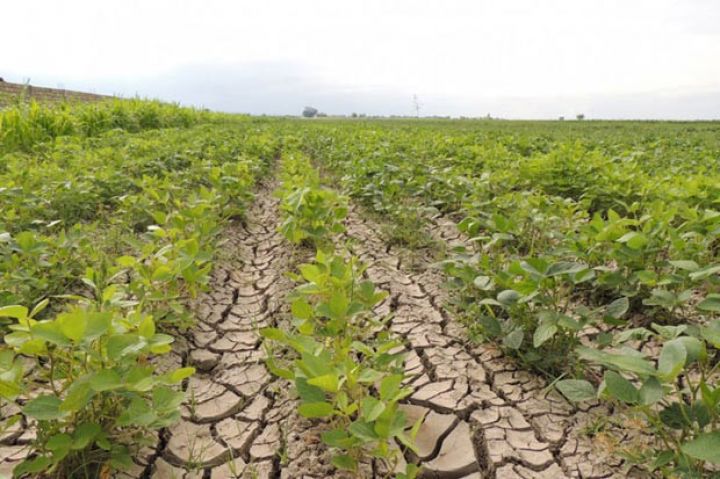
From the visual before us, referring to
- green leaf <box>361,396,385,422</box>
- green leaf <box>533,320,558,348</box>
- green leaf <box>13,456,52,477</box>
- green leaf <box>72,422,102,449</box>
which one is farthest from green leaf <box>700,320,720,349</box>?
green leaf <box>13,456,52,477</box>

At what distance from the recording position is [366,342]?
7.72 ft

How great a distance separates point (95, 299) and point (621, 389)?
2.71 metres

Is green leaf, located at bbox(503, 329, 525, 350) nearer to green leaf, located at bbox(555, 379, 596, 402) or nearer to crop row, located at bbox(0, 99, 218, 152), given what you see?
green leaf, located at bbox(555, 379, 596, 402)

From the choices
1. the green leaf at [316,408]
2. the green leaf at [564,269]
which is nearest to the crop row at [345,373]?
the green leaf at [316,408]

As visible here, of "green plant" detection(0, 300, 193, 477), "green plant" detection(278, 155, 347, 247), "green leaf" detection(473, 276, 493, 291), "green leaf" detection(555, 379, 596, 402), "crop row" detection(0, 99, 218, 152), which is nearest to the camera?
"green plant" detection(0, 300, 193, 477)

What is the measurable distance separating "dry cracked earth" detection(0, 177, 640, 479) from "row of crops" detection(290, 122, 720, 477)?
14 centimetres

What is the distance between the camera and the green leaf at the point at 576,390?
1.58 meters

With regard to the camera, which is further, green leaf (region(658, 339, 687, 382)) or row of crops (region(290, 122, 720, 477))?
row of crops (region(290, 122, 720, 477))

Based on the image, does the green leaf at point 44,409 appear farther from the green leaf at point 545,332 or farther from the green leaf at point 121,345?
the green leaf at point 545,332

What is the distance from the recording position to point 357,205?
505cm

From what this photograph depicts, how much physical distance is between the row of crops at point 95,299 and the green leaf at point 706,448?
1.41m

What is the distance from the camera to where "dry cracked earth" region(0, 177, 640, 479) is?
1.64 metres

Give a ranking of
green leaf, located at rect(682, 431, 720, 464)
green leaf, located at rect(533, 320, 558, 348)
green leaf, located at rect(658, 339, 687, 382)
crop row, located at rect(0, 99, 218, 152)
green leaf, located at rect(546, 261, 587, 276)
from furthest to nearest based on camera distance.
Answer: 1. crop row, located at rect(0, 99, 218, 152)
2. green leaf, located at rect(546, 261, 587, 276)
3. green leaf, located at rect(533, 320, 558, 348)
4. green leaf, located at rect(658, 339, 687, 382)
5. green leaf, located at rect(682, 431, 720, 464)

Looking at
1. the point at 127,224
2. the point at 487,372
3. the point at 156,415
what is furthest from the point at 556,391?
the point at 127,224
